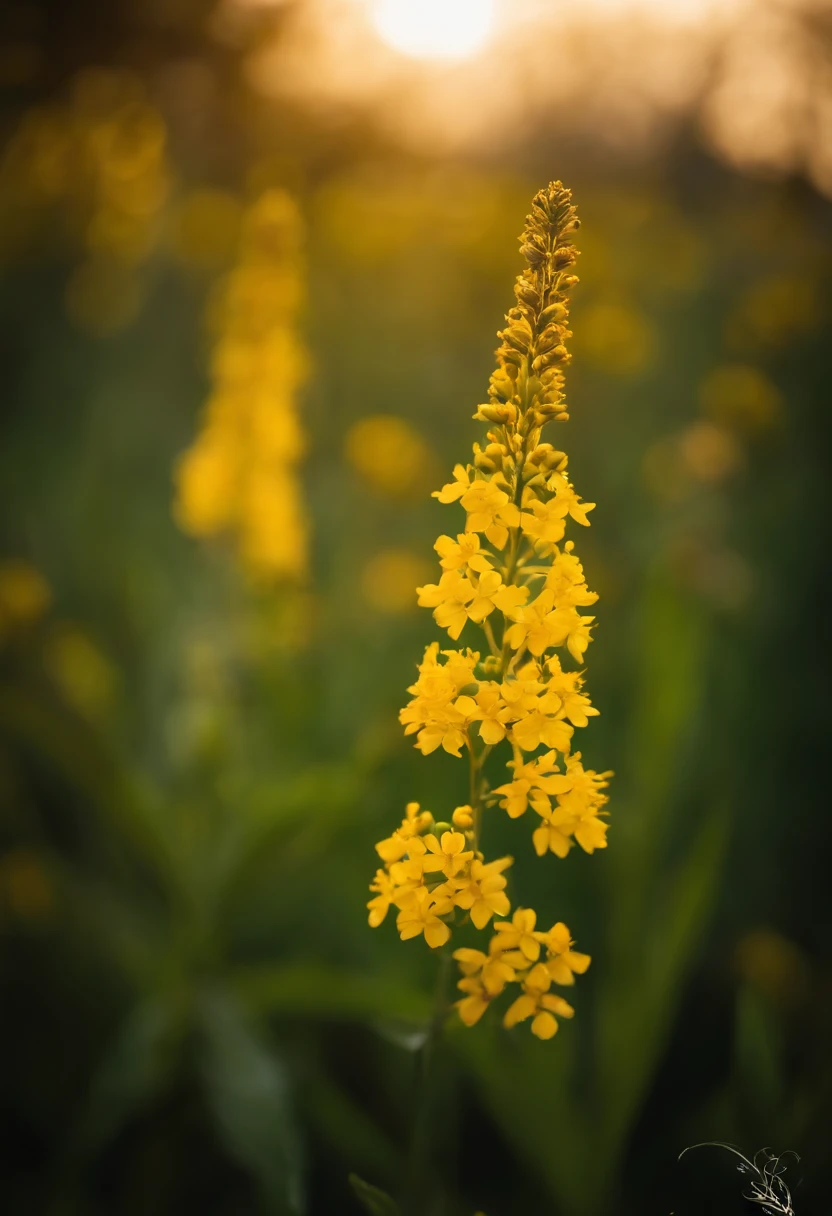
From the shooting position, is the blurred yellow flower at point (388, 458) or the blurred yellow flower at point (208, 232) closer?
the blurred yellow flower at point (388, 458)

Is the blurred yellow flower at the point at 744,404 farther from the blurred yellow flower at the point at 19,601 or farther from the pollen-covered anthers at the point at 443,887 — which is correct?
the pollen-covered anthers at the point at 443,887

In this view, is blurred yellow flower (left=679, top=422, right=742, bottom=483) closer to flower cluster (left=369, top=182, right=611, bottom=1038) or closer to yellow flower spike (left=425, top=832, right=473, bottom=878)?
flower cluster (left=369, top=182, right=611, bottom=1038)

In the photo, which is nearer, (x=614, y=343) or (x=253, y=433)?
(x=253, y=433)

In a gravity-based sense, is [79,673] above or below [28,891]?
→ above

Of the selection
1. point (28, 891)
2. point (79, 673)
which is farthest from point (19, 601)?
point (28, 891)

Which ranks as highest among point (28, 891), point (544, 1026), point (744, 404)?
point (744, 404)

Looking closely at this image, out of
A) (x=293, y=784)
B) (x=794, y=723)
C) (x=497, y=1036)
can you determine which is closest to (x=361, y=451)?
(x=293, y=784)

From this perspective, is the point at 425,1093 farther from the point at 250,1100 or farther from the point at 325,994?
the point at 250,1100

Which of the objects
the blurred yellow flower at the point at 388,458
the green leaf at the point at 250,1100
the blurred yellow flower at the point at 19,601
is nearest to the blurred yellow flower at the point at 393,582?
the blurred yellow flower at the point at 388,458
